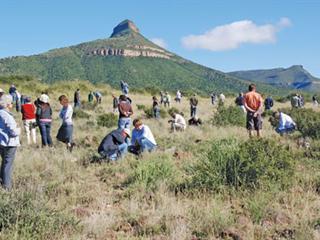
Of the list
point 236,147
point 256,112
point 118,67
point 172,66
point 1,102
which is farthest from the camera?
point 172,66

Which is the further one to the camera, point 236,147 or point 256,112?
point 256,112

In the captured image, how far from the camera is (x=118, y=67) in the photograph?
14050 cm

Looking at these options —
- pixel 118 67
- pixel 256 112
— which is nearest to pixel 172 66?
pixel 118 67

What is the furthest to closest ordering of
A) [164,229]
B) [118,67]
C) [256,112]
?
1. [118,67]
2. [256,112]
3. [164,229]

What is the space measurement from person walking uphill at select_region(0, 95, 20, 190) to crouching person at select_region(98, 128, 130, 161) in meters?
3.20

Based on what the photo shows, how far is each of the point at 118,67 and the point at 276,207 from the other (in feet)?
444

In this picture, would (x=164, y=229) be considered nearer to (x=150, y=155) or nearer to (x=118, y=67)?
(x=150, y=155)

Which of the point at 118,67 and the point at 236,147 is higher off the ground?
the point at 118,67

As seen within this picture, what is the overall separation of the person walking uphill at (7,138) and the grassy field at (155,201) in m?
Answer: 0.40

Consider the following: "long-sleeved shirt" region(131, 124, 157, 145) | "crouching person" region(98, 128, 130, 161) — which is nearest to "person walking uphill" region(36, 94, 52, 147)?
"long-sleeved shirt" region(131, 124, 157, 145)

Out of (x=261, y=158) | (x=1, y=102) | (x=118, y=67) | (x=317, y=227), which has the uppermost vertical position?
(x=118, y=67)

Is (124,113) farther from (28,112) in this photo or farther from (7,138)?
(7,138)

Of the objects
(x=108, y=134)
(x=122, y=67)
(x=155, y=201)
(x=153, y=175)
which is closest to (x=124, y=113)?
(x=108, y=134)

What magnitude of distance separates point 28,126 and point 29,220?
1000 centimetres
